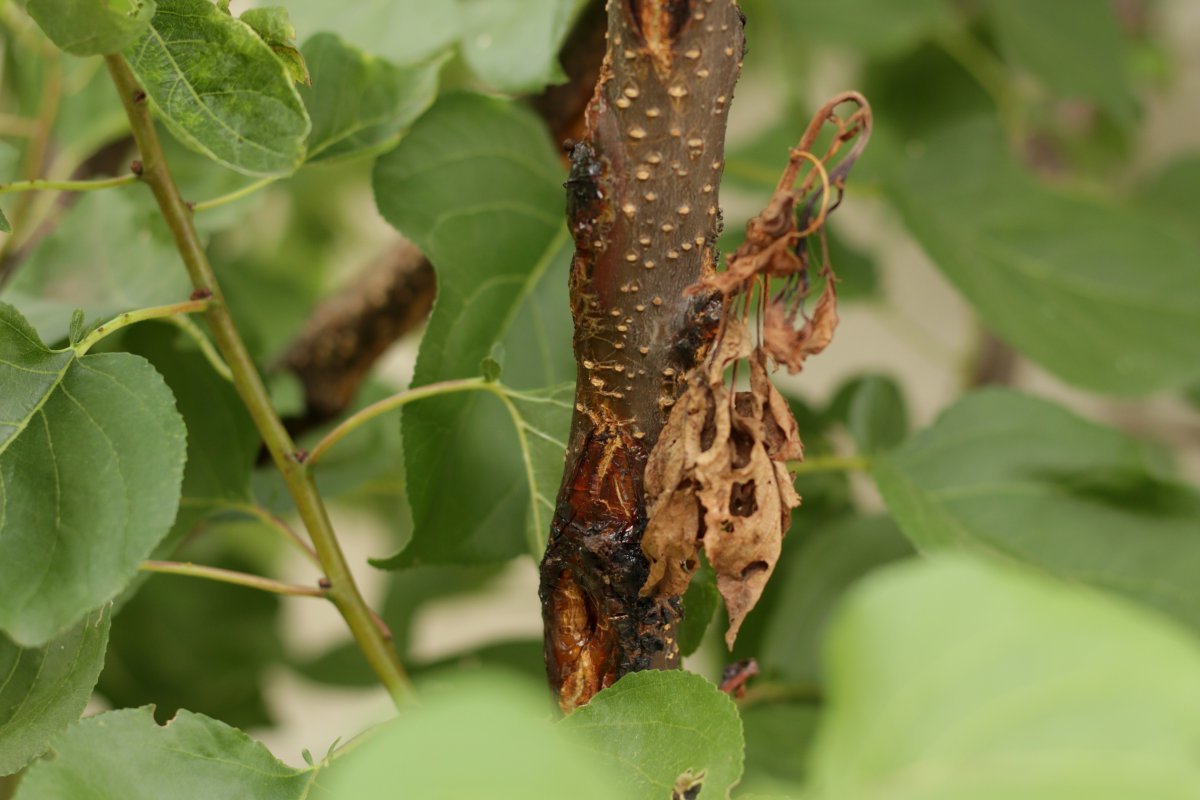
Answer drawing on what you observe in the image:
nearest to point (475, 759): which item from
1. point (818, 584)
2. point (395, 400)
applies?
point (395, 400)

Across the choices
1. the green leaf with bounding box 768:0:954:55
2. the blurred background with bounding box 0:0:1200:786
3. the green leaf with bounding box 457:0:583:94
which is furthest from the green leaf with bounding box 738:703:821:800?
the green leaf with bounding box 768:0:954:55

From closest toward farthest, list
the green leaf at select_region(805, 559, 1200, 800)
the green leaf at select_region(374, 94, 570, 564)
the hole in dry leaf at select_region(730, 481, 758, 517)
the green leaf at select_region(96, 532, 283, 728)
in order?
the green leaf at select_region(805, 559, 1200, 800) → the hole in dry leaf at select_region(730, 481, 758, 517) → the green leaf at select_region(374, 94, 570, 564) → the green leaf at select_region(96, 532, 283, 728)

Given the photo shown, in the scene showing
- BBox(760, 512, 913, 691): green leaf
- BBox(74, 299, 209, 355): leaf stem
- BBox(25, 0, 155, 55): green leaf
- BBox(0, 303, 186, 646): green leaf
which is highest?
BBox(25, 0, 155, 55): green leaf

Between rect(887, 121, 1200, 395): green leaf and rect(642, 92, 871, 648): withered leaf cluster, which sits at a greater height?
rect(642, 92, 871, 648): withered leaf cluster

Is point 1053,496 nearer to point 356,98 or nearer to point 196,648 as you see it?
point 356,98

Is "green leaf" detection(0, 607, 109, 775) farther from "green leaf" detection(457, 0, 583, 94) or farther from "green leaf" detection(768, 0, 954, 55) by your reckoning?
"green leaf" detection(768, 0, 954, 55)

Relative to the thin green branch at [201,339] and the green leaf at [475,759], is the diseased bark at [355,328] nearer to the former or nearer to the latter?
the thin green branch at [201,339]

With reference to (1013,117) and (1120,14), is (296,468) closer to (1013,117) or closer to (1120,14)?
(1013,117)

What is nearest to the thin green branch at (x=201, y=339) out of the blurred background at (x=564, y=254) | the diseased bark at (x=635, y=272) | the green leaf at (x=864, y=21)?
the blurred background at (x=564, y=254)
